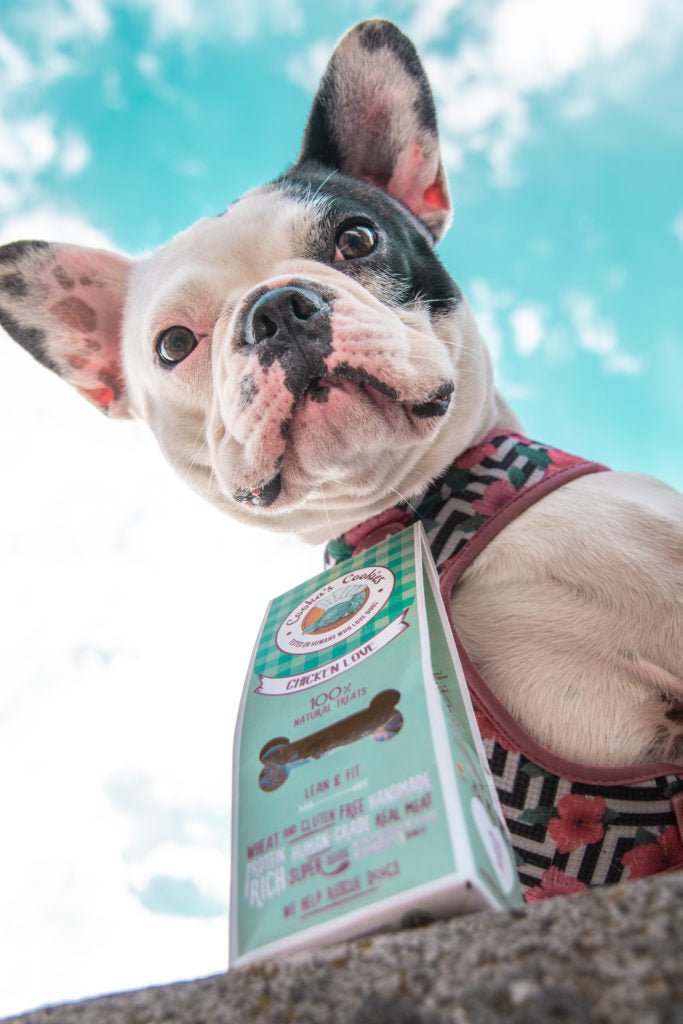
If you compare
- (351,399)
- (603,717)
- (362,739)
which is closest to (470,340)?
(351,399)

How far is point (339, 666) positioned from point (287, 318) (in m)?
1.10

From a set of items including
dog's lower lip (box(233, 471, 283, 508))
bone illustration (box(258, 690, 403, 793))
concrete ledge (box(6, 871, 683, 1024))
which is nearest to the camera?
concrete ledge (box(6, 871, 683, 1024))

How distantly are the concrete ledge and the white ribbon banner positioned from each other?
627mm

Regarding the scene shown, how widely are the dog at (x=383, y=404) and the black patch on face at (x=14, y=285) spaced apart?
11 millimetres

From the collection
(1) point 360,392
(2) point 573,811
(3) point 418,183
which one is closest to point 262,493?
(1) point 360,392

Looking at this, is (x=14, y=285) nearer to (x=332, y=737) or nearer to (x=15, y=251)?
(x=15, y=251)

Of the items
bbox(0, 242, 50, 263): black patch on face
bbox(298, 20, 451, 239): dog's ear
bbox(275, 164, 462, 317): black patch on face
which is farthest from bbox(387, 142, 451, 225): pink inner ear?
bbox(0, 242, 50, 263): black patch on face

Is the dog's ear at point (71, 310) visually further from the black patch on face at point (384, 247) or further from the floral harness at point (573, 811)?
the floral harness at point (573, 811)

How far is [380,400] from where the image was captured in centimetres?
219

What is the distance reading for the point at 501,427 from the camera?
2.91 metres

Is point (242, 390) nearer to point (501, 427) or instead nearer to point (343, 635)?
point (343, 635)

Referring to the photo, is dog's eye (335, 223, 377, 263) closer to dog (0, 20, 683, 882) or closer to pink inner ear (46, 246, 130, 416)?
dog (0, 20, 683, 882)

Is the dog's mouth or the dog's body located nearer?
the dog's body

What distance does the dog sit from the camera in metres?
2.01
